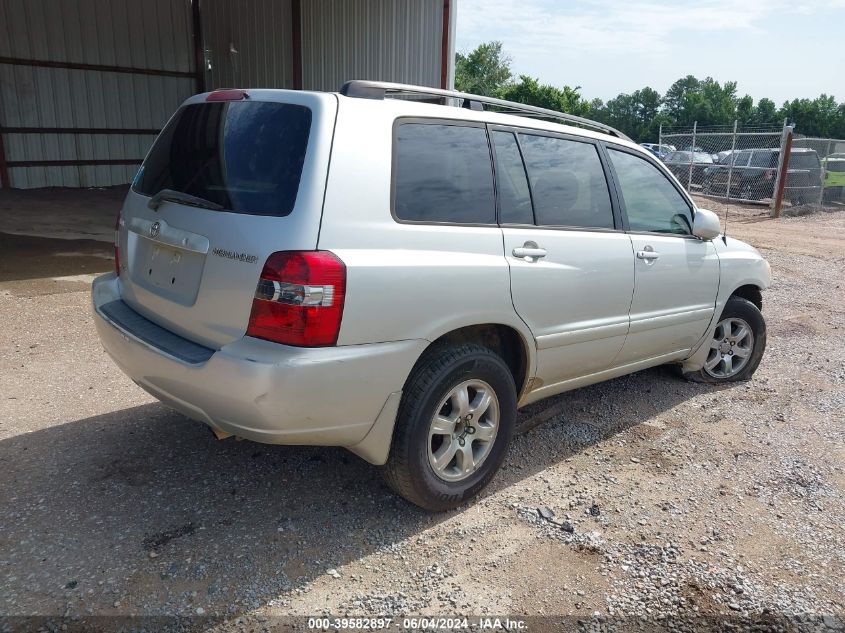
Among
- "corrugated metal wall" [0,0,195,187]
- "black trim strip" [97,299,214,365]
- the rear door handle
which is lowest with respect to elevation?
"black trim strip" [97,299,214,365]

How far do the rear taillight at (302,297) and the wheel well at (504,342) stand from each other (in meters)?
0.81

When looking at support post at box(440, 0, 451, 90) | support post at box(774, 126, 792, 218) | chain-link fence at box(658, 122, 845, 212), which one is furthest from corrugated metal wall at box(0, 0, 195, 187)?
support post at box(774, 126, 792, 218)

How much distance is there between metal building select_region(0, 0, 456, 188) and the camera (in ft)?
45.0

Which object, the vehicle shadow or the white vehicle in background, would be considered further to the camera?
the white vehicle in background

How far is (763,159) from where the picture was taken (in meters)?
18.2

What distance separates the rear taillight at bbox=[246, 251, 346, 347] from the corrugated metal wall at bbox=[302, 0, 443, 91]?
11726mm

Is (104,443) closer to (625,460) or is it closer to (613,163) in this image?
(625,460)

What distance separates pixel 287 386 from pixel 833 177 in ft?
70.7

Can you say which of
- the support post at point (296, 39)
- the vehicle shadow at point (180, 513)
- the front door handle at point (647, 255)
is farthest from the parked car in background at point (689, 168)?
the vehicle shadow at point (180, 513)

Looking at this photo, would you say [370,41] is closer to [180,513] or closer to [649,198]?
[649,198]

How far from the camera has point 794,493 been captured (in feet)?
11.8

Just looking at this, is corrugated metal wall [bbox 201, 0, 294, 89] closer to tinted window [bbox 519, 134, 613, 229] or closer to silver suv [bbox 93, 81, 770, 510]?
tinted window [bbox 519, 134, 613, 229]

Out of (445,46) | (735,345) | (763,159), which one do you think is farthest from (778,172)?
(735,345)

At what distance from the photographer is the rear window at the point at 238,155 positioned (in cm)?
274
